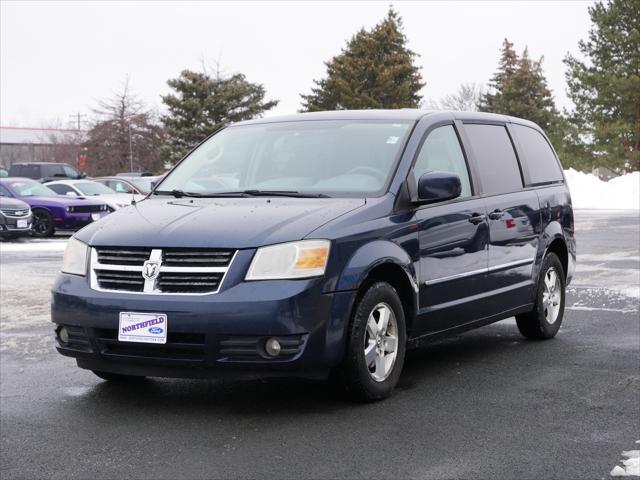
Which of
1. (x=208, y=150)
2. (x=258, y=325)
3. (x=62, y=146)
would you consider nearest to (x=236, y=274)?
(x=258, y=325)

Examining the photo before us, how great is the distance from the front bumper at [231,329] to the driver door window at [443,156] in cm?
144

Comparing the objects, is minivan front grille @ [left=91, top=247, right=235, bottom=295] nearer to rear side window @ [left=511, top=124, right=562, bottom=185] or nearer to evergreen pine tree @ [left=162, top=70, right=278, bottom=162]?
rear side window @ [left=511, top=124, right=562, bottom=185]

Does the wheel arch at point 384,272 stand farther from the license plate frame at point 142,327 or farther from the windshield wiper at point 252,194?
the license plate frame at point 142,327

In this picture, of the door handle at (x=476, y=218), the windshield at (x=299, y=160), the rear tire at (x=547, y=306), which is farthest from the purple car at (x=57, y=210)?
the door handle at (x=476, y=218)

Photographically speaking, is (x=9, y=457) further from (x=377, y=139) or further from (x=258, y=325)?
(x=377, y=139)

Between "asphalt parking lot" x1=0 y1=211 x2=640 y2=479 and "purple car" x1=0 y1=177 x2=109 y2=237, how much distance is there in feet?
54.0

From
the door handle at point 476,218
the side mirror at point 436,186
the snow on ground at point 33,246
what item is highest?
the side mirror at point 436,186

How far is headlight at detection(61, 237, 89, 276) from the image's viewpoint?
5.76m

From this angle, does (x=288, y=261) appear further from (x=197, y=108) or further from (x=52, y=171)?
(x=197, y=108)

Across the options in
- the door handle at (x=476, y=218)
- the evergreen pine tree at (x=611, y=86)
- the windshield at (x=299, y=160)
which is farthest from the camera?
the evergreen pine tree at (x=611, y=86)

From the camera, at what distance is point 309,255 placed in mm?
5328

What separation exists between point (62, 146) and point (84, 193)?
59100 mm

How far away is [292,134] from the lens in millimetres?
6836

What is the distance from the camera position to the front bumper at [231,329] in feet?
17.0
